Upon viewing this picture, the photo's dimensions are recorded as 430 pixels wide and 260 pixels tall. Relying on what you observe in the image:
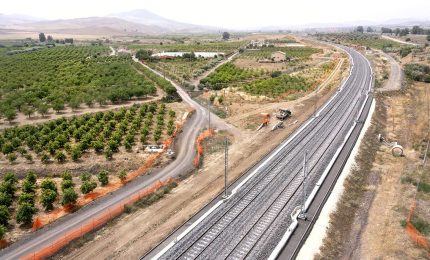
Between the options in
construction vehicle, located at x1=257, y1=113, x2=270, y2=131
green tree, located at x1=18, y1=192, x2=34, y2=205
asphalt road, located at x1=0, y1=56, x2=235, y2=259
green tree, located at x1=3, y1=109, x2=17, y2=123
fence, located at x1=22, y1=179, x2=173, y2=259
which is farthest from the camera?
green tree, located at x1=3, y1=109, x2=17, y2=123

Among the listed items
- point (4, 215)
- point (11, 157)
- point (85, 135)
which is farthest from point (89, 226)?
point (85, 135)

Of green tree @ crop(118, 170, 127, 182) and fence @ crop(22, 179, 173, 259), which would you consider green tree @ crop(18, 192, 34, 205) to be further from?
green tree @ crop(118, 170, 127, 182)

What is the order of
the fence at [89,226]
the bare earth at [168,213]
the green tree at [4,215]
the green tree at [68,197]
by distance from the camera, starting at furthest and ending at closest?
1. the green tree at [68,197]
2. the green tree at [4,215]
3. the fence at [89,226]
4. the bare earth at [168,213]

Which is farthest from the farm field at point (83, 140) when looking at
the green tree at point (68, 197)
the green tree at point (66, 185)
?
the green tree at point (68, 197)

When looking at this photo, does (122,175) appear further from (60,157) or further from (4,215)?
(4,215)

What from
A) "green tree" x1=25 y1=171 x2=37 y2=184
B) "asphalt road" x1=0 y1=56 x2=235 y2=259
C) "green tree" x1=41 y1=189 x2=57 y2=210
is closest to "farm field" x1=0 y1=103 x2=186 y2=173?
"green tree" x1=25 y1=171 x2=37 y2=184

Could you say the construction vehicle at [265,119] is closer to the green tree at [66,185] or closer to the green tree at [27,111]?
the green tree at [66,185]
